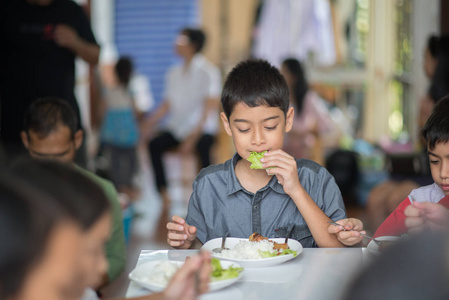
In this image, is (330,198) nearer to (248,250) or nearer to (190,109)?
(248,250)

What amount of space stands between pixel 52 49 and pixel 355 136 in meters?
4.63

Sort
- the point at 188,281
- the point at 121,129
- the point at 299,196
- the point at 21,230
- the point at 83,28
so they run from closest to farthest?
the point at 21,230
the point at 188,281
the point at 299,196
the point at 83,28
the point at 121,129

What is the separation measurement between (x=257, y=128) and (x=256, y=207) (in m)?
0.28

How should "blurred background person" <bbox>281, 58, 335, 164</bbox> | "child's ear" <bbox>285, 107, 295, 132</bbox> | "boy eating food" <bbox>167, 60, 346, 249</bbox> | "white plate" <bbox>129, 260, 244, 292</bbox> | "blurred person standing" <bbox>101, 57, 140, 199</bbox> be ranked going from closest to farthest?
"white plate" <bbox>129, 260, 244, 292</bbox>
"boy eating food" <bbox>167, 60, 346, 249</bbox>
"child's ear" <bbox>285, 107, 295, 132</bbox>
"blurred background person" <bbox>281, 58, 335, 164</bbox>
"blurred person standing" <bbox>101, 57, 140, 199</bbox>

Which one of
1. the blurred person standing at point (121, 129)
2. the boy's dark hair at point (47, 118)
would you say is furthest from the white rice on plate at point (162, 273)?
the blurred person standing at point (121, 129)

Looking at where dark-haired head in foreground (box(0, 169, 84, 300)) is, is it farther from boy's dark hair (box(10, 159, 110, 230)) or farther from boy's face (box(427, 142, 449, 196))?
boy's face (box(427, 142, 449, 196))

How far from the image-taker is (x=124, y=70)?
6.50m

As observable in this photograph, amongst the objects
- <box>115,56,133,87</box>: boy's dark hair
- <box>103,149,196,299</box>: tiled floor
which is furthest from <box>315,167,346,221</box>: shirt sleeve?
<box>115,56,133,87</box>: boy's dark hair

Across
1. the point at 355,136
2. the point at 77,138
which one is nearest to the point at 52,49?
the point at 77,138

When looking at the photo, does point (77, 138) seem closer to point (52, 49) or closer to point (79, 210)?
point (52, 49)

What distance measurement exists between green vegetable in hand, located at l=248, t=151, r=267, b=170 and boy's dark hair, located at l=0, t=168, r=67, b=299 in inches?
44.7

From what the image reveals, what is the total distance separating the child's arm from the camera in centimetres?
189

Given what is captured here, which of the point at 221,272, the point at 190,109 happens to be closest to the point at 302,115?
the point at 190,109

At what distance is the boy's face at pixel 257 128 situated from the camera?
201cm
